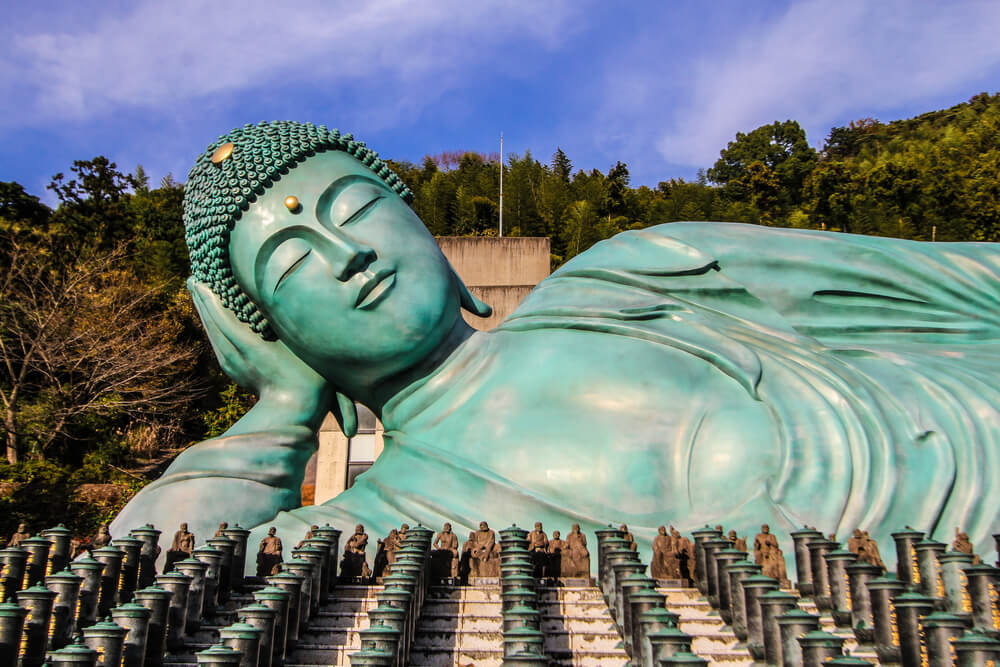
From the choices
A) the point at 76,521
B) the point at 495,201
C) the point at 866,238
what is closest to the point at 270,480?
the point at 866,238

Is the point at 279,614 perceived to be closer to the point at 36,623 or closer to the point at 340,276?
the point at 36,623

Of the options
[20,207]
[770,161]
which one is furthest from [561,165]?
[20,207]

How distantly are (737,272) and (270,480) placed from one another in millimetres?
4508

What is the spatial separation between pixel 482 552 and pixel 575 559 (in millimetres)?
626

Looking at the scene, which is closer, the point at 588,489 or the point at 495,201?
the point at 588,489

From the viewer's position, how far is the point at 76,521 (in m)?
15.5

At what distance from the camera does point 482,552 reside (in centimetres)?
626

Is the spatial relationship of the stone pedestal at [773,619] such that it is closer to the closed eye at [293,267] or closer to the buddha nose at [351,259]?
the buddha nose at [351,259]

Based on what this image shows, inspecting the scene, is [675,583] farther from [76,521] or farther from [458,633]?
[76,521]

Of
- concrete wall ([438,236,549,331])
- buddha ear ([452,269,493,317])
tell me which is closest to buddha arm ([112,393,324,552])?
buddha ear ([452,269,493,317])

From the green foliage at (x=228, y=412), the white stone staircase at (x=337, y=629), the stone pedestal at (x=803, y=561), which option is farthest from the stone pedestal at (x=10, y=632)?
the green foliage at (x=228, y=412)

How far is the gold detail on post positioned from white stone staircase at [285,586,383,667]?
160 inches

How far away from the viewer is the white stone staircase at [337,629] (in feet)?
15.9

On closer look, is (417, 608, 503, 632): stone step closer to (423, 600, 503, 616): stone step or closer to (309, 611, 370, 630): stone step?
(423, 600, 503, 616): stone step
